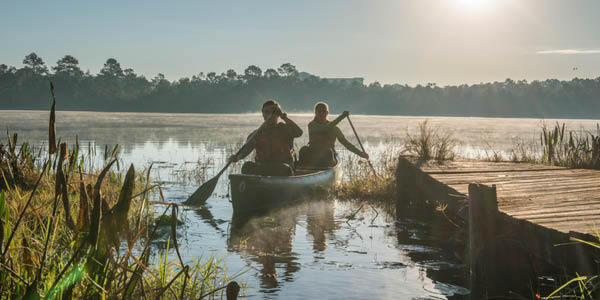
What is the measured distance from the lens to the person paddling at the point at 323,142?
11.2 m

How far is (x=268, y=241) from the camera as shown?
24.1 feet

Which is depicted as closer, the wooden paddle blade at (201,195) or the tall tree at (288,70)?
the wooden paddle blade at (201,195)

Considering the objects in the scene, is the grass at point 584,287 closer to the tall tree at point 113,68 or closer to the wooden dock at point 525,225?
the wooden dock at point 525,225

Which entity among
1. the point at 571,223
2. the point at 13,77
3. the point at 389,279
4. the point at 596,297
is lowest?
the point at 389,279

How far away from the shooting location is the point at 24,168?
8.16 m

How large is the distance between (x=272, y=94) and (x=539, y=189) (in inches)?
4196

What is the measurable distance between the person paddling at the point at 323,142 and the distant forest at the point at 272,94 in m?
95.2

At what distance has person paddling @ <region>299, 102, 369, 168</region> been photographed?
36.7 ft

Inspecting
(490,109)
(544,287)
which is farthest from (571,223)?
(490,109)

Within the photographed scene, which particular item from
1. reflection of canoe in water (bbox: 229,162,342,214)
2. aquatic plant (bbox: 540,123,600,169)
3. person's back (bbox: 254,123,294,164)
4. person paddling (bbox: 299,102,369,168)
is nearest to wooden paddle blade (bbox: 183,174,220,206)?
reflection of canoe in water (bbox: 229,162,342,214)

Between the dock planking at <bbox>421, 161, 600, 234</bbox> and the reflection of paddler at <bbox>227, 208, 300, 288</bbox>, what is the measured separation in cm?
211

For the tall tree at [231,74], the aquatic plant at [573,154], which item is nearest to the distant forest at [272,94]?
the tall tree at [231,74]

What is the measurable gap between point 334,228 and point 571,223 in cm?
403

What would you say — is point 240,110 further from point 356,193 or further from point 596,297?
point 596,297
